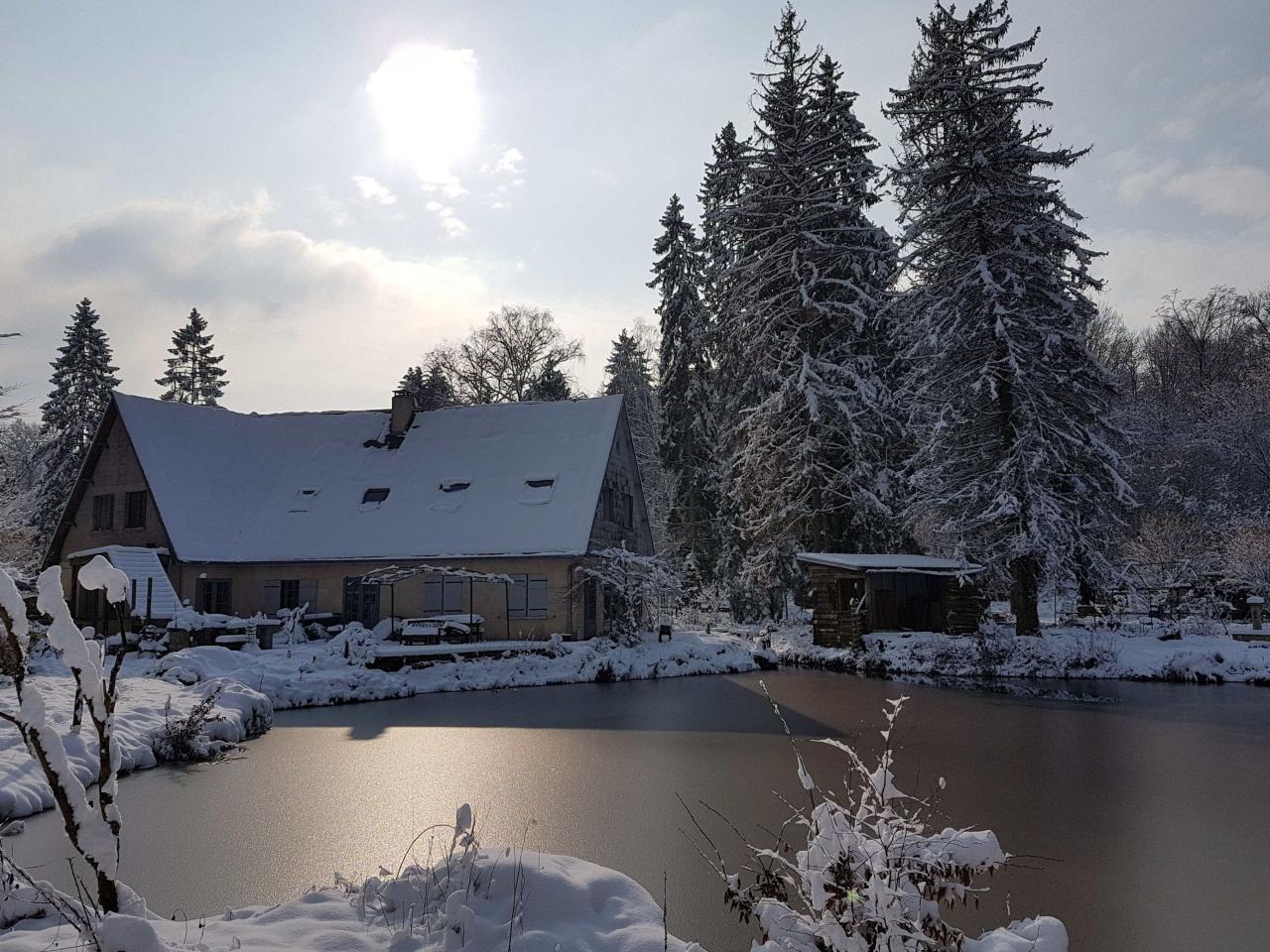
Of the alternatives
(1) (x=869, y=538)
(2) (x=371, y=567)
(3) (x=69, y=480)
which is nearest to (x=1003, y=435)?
(1) (x=869, y=538)

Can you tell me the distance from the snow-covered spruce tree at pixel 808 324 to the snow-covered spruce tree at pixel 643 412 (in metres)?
23.2

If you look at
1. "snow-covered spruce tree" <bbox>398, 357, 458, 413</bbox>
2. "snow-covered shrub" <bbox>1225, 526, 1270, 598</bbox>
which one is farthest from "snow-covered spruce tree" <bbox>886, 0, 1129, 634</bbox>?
"snow-covered spruce tree" <bbox>398, 357, 458, 413</bbox>

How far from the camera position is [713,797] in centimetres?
1028

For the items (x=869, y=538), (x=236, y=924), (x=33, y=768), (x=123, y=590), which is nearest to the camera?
(x=123, y=590)

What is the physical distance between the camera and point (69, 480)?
1864 inches

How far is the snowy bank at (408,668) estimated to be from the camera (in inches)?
801

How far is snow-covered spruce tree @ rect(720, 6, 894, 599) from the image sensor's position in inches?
1276

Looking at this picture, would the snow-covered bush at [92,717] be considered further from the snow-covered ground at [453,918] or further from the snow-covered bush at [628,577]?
the snow-covered bush at [628,577]

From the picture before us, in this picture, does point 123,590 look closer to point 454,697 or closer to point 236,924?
point 236,924

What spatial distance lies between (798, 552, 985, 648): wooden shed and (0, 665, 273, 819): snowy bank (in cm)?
1799

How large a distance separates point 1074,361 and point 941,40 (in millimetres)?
10699

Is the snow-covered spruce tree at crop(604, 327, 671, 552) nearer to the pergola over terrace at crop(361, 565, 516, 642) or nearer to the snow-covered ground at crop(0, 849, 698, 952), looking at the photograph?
the pergola over terrace at crop(361, 565, 516, 642)

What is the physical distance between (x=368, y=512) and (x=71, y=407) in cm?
2567

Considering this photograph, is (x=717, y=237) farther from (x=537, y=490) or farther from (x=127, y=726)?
(x=127, y=726)
